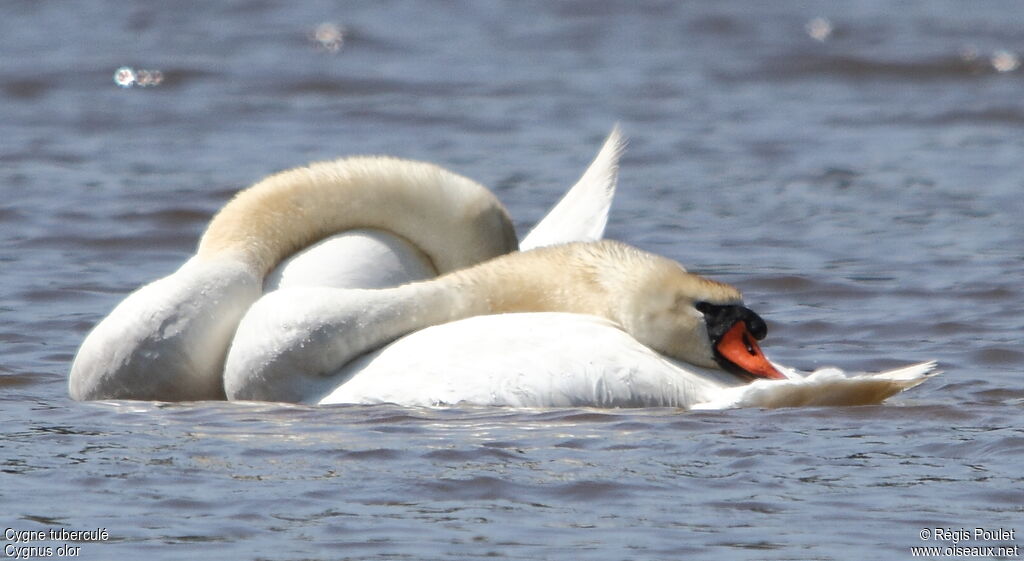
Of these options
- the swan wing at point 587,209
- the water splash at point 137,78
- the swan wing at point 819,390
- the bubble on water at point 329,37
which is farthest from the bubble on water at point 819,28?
the swan wing at point 819,390

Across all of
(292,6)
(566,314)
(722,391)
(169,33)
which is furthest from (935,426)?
(292,6)

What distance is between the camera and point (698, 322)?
19.2ft

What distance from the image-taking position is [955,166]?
1233cm

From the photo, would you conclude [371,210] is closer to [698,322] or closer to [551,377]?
[551,377]

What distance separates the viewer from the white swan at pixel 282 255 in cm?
599

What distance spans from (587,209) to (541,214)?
3.48 m

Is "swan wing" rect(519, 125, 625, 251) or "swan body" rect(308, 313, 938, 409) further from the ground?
"swan wing" rect(519, 125, 625, 251)

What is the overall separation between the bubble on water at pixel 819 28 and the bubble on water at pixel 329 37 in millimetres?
4682

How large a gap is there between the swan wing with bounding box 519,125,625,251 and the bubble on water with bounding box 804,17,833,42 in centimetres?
1233

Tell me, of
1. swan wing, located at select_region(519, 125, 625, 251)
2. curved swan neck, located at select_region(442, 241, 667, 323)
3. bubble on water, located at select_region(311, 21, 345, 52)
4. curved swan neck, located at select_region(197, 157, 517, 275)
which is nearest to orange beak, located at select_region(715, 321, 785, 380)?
curved swan neck, located at select_region(442, 241, 667, 323)

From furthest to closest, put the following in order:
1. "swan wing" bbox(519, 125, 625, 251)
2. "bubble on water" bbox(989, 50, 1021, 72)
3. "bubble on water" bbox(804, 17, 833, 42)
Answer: "bubble on water" bbox(804, 17, 833, 42) < "bubble on water" bbox(989, 50, 1021, 72) < "swan wing" bbox(519, 125, 625, 251)

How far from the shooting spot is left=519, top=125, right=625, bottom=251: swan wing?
7324mm

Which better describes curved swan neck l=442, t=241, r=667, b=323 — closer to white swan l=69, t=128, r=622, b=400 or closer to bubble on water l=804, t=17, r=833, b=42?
white swan l=69, t=128, r=622, b=400

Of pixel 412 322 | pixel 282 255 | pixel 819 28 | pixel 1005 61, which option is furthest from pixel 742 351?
pixel 819 28
